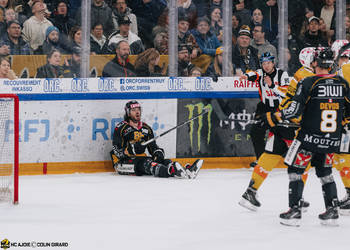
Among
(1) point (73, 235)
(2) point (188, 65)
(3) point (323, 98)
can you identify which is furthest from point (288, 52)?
(1) point (73, 235)

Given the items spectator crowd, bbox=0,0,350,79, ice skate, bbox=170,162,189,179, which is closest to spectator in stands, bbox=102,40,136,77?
spectator crowd, bbox=0,0,350,79

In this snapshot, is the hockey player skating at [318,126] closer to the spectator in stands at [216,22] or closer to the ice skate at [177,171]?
the ice skate at [177,171]

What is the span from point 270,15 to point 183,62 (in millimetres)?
1154

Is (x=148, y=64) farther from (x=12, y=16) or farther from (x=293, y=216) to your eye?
(x=293, y=216)

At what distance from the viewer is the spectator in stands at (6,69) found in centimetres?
706

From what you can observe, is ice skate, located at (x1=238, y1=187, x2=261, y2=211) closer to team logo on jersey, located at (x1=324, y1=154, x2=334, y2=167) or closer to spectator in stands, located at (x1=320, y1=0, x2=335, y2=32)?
team logo on jersey, located at (x1=324, y1=154, x2=334, y2=167)

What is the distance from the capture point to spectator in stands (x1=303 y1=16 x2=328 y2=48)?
8.38m

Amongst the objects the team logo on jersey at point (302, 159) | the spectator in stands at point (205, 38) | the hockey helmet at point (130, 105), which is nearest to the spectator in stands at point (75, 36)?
the hockey helmet at point (130, 105)

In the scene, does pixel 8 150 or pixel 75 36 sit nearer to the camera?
pixel 8 150

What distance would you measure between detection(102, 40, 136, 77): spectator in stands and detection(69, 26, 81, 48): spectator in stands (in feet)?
1.28

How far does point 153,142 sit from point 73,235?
9.15ft

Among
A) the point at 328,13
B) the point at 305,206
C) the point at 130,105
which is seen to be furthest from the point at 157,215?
the point at 328,13

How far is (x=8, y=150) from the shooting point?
603 centimetres

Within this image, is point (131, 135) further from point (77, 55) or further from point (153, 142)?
point (77, 55)
